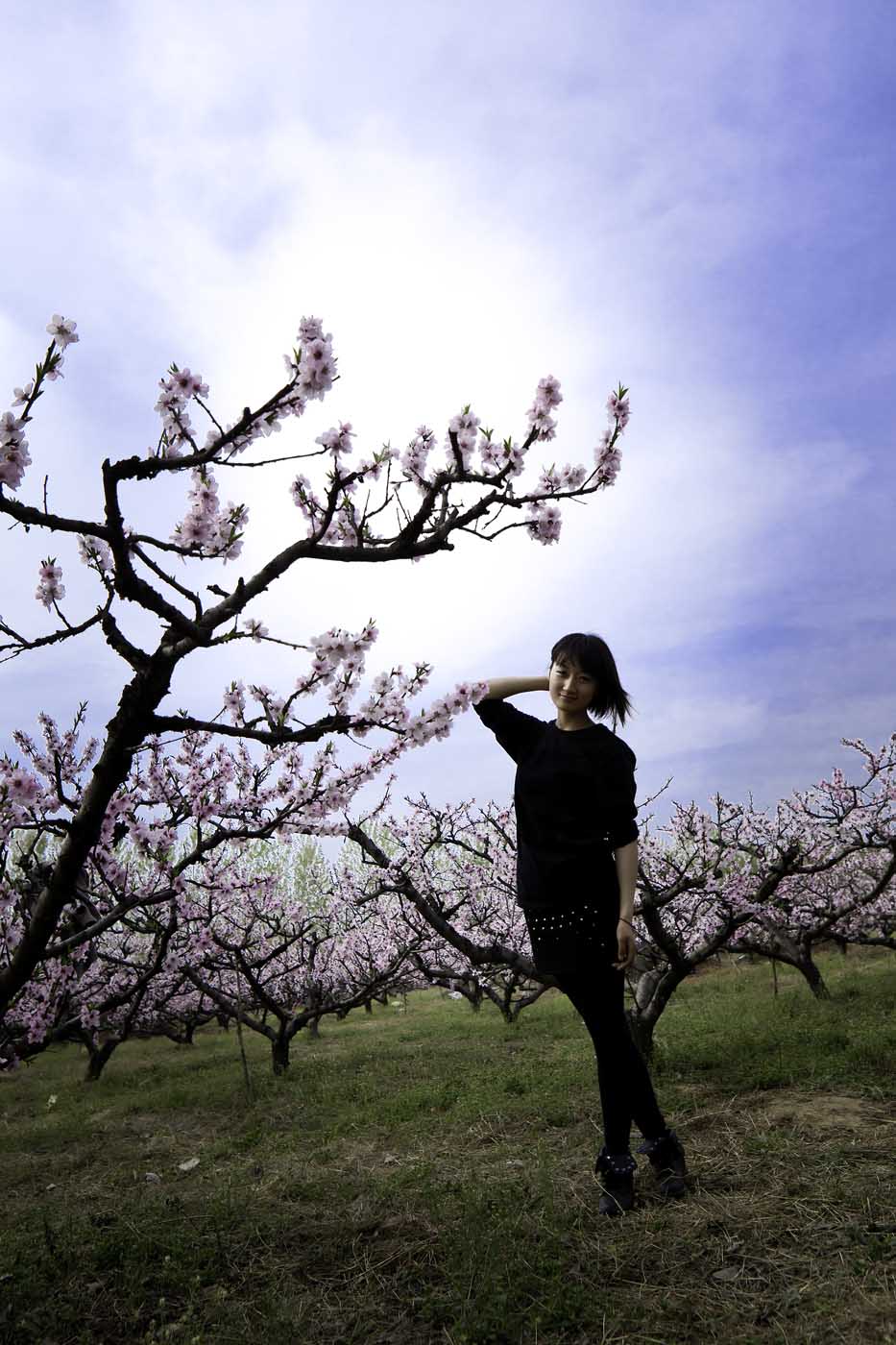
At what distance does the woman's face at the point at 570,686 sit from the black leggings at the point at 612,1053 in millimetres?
1172

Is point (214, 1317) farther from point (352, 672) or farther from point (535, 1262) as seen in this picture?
point (352, 672)

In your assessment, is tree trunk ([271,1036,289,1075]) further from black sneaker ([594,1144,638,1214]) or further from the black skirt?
the black skirt

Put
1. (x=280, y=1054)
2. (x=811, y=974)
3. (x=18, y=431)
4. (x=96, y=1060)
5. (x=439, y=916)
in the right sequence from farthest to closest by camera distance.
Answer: (x=96, y=1060), (x=811, y=974), (x=280, y=1054), (x=439, y=916), (x=18, y=431)

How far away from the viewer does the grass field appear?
2744 millimetres

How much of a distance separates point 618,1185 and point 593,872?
134 centimetres

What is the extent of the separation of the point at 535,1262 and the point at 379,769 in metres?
2.93

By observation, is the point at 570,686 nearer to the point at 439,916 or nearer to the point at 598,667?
the point at 598,667

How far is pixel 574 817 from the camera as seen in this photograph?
140 inches

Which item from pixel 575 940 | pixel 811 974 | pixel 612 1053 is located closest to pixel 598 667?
pixel 575 940

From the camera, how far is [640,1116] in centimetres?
350

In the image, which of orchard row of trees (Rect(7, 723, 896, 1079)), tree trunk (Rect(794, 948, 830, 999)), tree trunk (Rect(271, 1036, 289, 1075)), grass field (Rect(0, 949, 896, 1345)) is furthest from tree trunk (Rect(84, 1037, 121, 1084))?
tree trunk (Rect(794, 948, 830, 999))

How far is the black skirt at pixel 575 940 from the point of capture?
341 cm

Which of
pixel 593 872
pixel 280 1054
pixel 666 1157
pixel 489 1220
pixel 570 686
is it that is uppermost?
pixel 570 686

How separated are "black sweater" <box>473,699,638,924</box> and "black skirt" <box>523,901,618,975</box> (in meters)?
0.04
